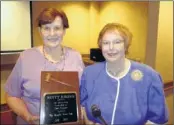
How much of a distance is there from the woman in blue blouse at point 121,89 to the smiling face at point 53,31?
22cm

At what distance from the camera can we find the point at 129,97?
95cm

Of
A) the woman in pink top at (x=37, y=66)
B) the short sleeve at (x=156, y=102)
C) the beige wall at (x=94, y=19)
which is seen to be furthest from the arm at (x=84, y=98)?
the beige wall at (x=94, y=19)

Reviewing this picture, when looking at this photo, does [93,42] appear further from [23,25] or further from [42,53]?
[42,53]

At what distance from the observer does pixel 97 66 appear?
1042mm

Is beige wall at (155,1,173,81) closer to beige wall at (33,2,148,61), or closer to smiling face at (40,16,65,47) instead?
beige wall at (33,2,148,61)

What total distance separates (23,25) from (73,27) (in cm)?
89

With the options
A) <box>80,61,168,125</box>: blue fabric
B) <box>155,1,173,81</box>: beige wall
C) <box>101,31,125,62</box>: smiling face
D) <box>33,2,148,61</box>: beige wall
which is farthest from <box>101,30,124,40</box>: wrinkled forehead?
<box>33,2,148,61</box>: beige wall

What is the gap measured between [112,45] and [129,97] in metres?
0.21

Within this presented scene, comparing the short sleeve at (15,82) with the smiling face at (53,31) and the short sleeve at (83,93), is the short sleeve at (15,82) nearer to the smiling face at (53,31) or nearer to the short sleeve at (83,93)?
the smiling face at (53,31)

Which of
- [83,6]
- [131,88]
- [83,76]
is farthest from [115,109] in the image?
[83,6]

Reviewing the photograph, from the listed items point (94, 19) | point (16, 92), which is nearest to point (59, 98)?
point (16, 92)

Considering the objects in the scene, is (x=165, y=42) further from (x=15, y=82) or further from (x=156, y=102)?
(x=15, y=82)

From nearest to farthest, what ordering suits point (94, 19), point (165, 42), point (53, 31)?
point (53, 31) < point (165, 42) < point (94, 19)

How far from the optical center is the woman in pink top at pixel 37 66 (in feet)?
3.63
